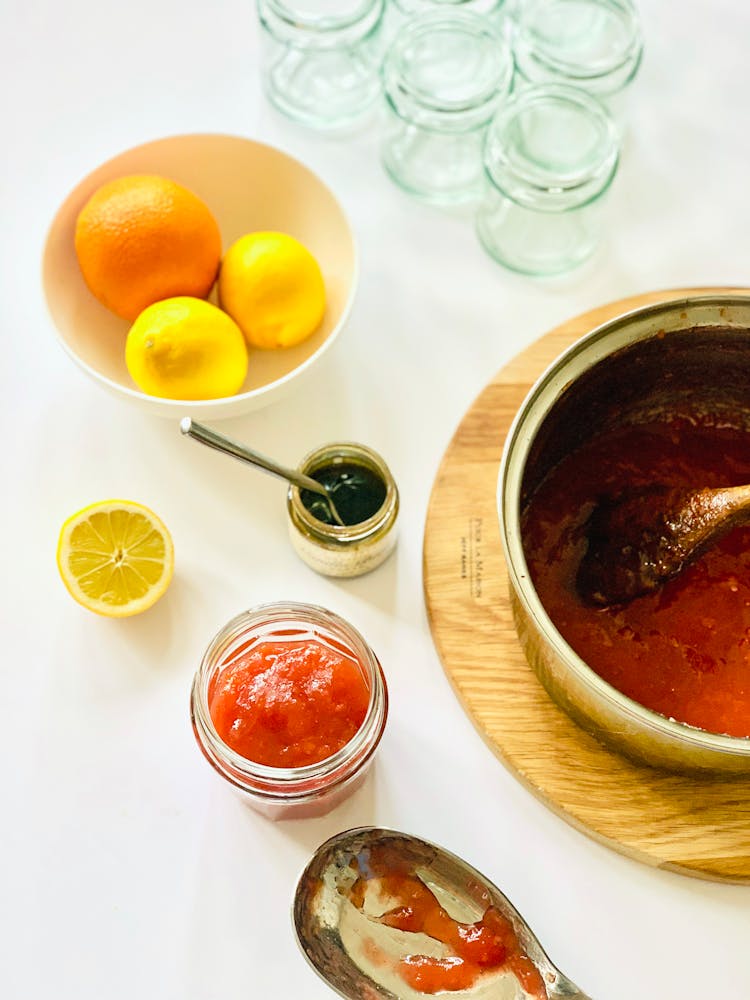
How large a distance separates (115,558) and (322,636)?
240 millimetres

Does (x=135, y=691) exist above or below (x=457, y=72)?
below

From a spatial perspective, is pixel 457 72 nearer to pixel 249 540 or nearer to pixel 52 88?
pixel 52 88

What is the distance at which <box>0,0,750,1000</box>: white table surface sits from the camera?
43.3 inches

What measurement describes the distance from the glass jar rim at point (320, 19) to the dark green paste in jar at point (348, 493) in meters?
0.60

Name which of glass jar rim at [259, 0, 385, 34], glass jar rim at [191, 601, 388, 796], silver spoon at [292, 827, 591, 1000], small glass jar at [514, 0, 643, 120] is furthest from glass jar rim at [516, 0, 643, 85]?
silver spoon at [292, 827, 591, 1000]

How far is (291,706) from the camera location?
3.48 ft

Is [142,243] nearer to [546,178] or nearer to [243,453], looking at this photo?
[243,453]

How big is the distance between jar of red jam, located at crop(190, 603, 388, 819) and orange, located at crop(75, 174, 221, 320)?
1.27 feet

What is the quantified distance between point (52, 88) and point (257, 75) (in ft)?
0.88

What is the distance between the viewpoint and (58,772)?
1160 mm

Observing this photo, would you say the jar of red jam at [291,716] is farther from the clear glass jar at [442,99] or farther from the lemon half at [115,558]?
the clear glass jar at [442,99]

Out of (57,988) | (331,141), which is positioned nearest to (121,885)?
(57,988)

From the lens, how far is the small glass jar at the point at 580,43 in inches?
55.3

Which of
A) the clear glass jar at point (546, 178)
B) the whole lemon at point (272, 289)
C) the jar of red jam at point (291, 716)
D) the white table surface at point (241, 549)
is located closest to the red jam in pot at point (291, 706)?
the jar of red jam at point (291, 716)
